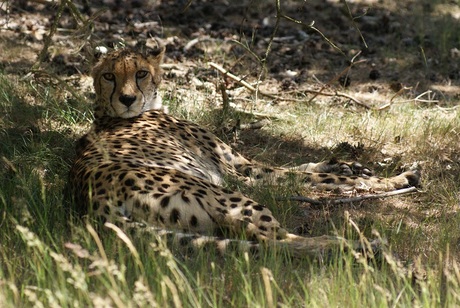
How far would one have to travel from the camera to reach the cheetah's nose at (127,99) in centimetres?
604

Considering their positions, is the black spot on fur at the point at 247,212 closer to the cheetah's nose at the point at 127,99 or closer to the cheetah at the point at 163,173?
the cheetah at the point at 163,173

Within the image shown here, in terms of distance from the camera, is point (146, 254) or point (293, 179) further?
point (293, 179)

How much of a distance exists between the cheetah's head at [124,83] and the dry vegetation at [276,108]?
0.23 meters

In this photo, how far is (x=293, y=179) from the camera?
19.5ft

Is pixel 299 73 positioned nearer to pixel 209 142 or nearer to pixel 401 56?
pixel 401 56

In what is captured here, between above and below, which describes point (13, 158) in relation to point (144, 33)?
below

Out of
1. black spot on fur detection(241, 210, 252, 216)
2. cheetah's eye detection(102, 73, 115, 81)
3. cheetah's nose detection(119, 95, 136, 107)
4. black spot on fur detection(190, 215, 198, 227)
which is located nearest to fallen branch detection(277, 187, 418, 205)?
black spot on fur detection(241, 210, 252, 216)

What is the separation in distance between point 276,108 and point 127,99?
1.98 metres

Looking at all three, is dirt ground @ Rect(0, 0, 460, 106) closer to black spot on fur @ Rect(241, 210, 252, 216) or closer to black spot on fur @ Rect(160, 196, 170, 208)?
black spot on fur @ Rect(241, 210, 252, 216)

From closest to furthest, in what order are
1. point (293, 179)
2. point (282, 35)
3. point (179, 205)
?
point (179, 205), point (293, 179), point (282, 35)

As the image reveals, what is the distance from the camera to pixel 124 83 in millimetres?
6055

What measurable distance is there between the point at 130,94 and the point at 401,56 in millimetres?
4029

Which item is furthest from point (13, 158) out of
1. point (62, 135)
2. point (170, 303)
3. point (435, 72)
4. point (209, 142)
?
point (435, 72)

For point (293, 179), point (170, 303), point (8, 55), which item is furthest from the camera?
point (8, 55)
